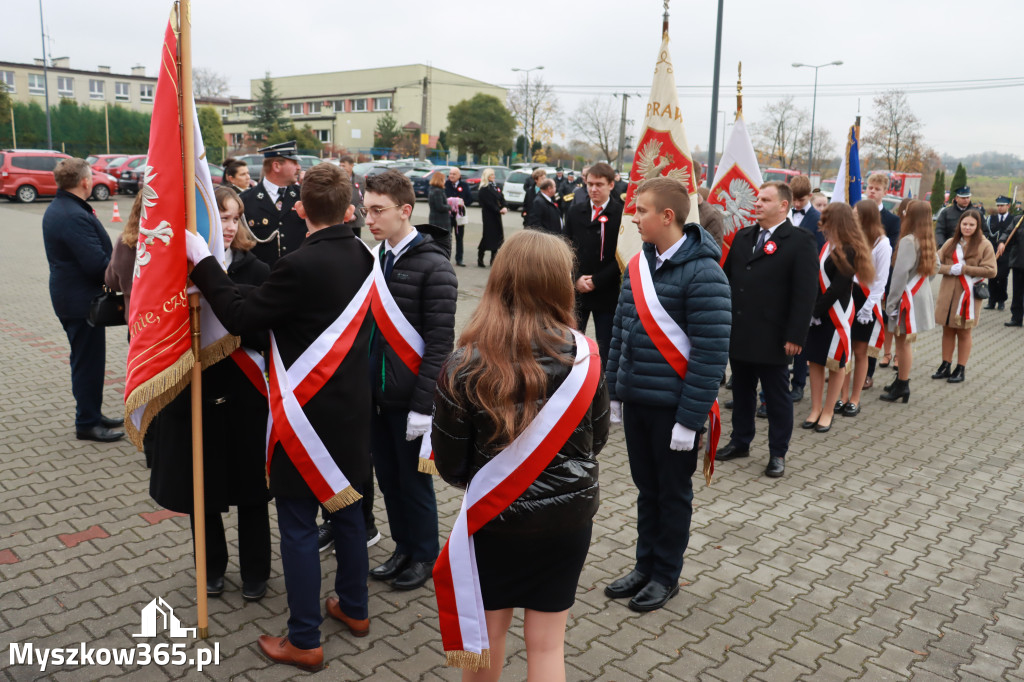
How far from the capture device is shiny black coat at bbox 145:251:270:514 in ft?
12.0

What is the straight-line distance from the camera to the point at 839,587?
4.29 metres

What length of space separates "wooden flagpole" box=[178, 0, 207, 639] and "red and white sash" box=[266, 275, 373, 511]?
32 cm

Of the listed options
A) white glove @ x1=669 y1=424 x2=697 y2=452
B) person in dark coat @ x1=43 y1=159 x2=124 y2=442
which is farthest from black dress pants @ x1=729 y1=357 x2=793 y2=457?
person in dark coat @ x1=43 y1=159 x2=124 y2=442

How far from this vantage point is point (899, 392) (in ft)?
26.5

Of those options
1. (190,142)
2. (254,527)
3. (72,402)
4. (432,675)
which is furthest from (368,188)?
(72,402)

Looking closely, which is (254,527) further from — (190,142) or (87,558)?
(190,142)

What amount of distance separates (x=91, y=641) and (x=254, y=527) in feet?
2.71

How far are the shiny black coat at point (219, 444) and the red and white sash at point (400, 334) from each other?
567 mm

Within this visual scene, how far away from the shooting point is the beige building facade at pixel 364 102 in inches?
3000

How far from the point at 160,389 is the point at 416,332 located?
3.86 ft

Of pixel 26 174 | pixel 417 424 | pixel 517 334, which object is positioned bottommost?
pixel 417 424

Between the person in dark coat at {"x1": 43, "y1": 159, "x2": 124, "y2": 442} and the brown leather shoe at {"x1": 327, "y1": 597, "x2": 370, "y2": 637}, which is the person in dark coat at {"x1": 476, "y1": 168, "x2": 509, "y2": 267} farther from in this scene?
the brown leather shoe at {"x1": 327, "y1": 597, "x2": 370, "y2": 637}

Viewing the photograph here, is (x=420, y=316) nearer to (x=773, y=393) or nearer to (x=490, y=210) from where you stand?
(x=773, y=393)

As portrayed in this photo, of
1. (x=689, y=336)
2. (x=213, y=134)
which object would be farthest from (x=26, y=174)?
(x=689, y=336)
